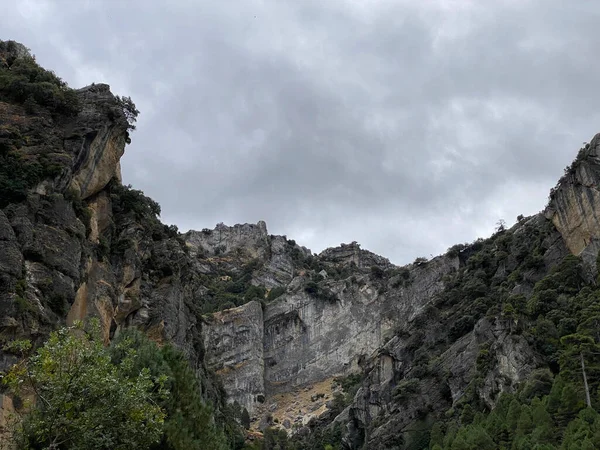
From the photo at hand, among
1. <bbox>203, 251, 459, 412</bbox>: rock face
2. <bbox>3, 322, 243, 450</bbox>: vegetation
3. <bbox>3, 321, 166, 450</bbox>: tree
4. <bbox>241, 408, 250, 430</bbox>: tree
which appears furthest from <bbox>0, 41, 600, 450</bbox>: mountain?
<bbox>3, 321, 166, 450</bbox>: tree

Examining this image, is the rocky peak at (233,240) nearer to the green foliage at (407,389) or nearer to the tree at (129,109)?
the green foliage at (407,389)

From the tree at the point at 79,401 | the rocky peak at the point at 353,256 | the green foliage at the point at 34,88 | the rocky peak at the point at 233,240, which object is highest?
the rocky peak at the point at 233,240

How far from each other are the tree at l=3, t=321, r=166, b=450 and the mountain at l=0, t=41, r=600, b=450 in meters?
11.3

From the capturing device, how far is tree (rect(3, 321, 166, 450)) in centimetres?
1459

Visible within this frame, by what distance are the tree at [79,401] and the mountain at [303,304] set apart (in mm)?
11345

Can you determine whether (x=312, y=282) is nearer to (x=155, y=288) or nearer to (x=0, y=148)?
(x=155, y=288)

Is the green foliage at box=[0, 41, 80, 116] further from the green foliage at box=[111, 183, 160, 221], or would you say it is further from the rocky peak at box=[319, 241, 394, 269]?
the rocky peak at box=[319, 241, 394, 269]

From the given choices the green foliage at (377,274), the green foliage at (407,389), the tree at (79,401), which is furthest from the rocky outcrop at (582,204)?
the tree at (79,401)

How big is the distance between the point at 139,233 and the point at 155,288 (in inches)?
156

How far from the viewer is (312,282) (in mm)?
110250

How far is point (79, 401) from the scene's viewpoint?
1477cm

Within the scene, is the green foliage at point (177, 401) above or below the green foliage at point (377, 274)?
below

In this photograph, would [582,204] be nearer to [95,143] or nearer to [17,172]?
[95,143]

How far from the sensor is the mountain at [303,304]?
3547cm
